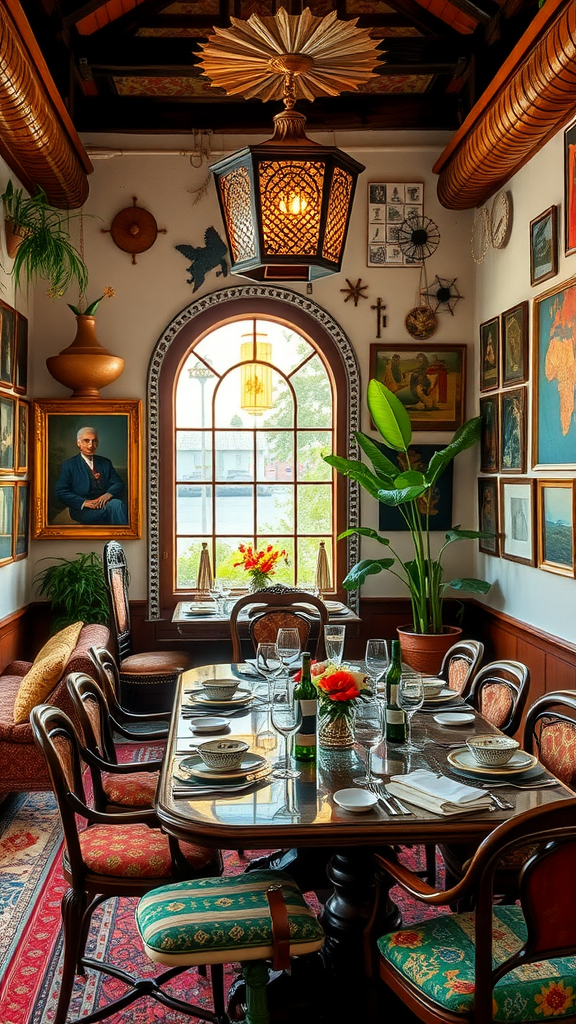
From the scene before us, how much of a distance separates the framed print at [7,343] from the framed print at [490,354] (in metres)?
3.04

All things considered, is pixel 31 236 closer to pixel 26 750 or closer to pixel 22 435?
pixel 22 435

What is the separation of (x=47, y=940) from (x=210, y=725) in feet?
3.37

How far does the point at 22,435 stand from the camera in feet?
20.1

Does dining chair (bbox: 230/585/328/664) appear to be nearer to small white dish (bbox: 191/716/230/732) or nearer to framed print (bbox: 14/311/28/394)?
small white dish (bbox: 191/716/230/732)

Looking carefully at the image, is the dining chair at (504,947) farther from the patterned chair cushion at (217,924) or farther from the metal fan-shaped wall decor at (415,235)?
the metal fan-shaped wall decor at (415,235)

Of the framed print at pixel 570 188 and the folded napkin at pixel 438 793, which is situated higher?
the framed print at pixel 570 188

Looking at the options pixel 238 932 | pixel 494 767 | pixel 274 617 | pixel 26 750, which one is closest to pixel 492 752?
pixel 494 767

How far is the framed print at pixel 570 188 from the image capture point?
454cm

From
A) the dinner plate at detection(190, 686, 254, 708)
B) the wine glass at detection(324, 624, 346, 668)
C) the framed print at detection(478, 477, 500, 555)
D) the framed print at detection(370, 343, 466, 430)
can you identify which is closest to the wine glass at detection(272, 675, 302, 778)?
the wine glass at detection(324, 624, 346, 668)

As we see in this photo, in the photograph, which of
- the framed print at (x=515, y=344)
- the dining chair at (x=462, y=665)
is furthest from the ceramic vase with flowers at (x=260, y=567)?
the dining chair at (x=462, y=665)

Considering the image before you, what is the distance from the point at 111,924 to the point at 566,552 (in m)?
2.74

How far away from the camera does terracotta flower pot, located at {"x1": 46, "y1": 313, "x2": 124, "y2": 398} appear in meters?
6.12

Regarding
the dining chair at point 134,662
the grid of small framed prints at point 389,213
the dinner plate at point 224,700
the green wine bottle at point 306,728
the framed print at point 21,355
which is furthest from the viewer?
the grid of small framed prints at point 389,213

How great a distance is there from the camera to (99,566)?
6328 millimetres
